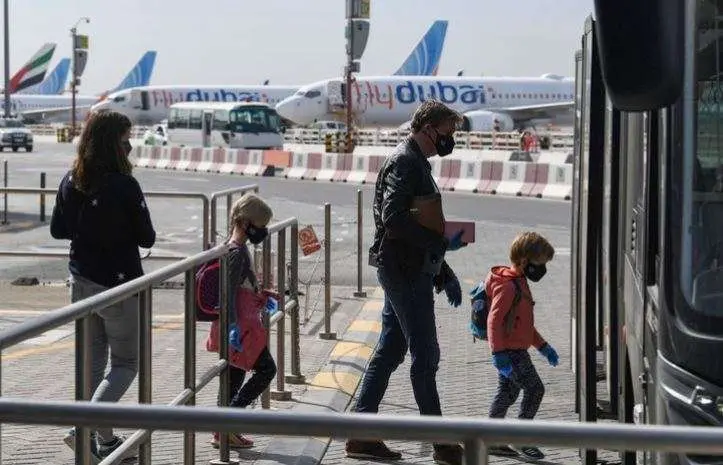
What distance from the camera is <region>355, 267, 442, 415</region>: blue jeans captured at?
7.90m

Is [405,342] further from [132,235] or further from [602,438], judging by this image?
[602,438]

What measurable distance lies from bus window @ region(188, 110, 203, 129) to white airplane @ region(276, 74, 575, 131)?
7.92m

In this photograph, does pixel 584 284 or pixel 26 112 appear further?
pixel 26 112

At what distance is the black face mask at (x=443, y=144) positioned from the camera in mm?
7871

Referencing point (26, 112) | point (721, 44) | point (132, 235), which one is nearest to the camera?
point (721, 44)

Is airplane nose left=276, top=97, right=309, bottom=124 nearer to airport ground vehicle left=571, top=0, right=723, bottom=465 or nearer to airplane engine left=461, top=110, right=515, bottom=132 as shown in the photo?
airplane engine left=461, top=110, right=515, bottom=132

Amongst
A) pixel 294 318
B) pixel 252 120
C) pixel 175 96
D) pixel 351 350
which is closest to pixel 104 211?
pixel 294 318

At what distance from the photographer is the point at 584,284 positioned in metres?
6.83

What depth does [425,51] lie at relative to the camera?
113000 millimetres

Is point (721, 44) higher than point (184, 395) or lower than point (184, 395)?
higher

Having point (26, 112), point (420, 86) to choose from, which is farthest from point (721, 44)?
point (26, 112)

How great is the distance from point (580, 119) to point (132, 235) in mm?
2720

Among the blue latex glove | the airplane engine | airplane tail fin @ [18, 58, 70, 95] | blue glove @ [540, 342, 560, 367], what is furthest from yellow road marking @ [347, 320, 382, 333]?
airplane tail fin @ [18, 58, 70, 95]

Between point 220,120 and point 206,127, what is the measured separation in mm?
2016
